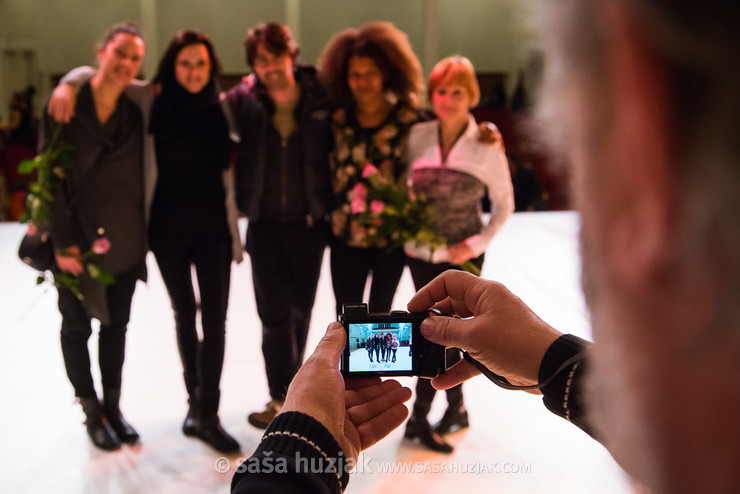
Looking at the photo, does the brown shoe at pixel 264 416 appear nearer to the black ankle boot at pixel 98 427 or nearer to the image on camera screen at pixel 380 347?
the black ankle boot at pixel 98 427

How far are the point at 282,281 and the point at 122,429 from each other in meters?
0.81

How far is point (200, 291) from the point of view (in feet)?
8.27

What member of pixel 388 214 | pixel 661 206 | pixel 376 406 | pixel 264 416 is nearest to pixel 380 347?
pixel 376 406

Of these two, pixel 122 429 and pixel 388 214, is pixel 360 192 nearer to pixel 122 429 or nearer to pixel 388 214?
pixel 388 214

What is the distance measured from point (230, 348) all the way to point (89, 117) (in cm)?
137

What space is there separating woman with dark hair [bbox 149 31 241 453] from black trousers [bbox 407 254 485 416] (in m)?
0.68

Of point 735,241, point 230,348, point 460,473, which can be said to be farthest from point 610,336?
point 230,348

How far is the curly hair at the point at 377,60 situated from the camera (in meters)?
2.54

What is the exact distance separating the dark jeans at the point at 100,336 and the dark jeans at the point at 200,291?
144mm

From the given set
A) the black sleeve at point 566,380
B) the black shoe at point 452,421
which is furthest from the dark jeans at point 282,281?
the black sleeve at point 566,380

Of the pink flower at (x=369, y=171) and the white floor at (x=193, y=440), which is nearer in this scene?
the white floor at (x=193, y=440)

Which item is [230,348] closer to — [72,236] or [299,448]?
[72,236]

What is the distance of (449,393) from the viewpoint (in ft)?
8.47

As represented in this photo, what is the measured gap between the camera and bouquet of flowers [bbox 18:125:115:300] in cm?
228
